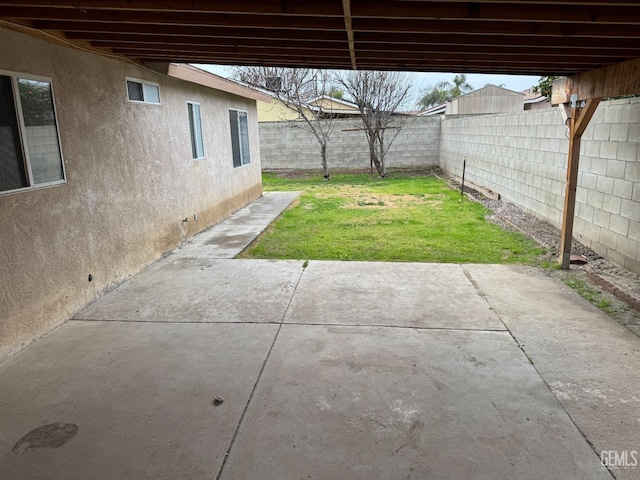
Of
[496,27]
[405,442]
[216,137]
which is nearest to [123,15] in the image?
[496,27]

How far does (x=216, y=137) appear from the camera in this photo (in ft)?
29.0

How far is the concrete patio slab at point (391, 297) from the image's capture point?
14.0 ft

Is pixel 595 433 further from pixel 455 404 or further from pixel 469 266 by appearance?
pixel 469 266

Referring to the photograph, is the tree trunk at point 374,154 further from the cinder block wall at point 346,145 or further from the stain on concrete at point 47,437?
the stain on concrete at point 47,437

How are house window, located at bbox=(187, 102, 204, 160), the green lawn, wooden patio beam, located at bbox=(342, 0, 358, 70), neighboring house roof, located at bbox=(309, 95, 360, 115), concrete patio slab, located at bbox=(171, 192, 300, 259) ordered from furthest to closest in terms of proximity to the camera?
neighboring house roof, located at bbox=(309, 95, 360, 115) < house window, located at bbox=(187, 102, 204, 160) < concrete patio slab, located at bbox=(171, 192, 300, 259) < the green lawn < wooden patio beam, located at bbox=(342, 0, 358, 70)

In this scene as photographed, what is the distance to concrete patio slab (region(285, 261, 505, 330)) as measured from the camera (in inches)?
168

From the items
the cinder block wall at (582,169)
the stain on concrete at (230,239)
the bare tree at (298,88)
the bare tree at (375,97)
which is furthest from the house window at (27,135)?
the bare tree at (375,97)

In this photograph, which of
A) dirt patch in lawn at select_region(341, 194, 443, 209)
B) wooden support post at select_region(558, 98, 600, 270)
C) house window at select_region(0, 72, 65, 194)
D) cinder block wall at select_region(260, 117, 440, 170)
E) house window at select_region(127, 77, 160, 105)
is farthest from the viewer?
cinder block wall at select_region(260, 117, 440, 170)

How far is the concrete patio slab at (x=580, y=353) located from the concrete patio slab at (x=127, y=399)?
2.13 meters

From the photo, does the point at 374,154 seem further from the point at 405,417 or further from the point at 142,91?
the point at 405,417

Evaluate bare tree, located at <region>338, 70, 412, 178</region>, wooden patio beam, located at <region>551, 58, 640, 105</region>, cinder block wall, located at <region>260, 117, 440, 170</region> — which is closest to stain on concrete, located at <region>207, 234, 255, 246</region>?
wooden patio beam, located at <region>551, 58, 640, 105</region>

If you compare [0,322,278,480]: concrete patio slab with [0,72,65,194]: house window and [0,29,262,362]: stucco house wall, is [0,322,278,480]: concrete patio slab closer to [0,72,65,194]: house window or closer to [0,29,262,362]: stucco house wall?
[0,29,262,362]: stucco house wall

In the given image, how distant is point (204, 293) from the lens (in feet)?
16.4

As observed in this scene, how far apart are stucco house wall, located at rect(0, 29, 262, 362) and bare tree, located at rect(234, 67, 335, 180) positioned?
9.50 m
